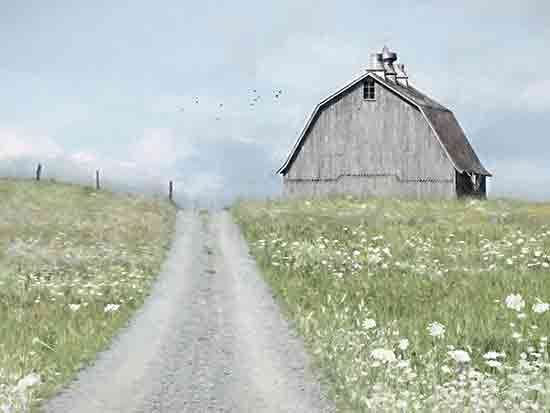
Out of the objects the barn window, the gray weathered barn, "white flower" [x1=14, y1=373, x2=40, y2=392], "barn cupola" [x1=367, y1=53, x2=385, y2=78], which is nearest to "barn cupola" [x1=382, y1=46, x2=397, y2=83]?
"barn cupola" [x1=367, y1=53, x2=385, y2=78]

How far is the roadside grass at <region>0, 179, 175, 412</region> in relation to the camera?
38.5ft

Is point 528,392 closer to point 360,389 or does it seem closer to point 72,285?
point 360,389

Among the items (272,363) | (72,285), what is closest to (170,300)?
(72,285)

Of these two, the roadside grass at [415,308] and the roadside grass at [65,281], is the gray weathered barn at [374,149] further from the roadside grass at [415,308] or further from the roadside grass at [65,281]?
the roadside grass at [415,308]

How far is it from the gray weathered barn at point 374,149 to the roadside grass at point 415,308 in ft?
41.1

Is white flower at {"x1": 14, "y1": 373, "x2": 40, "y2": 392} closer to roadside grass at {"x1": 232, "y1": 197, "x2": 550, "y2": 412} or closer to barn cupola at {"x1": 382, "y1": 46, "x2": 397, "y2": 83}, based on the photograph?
roadside grass at {"x1": 232, "y1": 197, "x2": 550, "y2": 412}

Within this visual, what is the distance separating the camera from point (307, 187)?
5109 cm

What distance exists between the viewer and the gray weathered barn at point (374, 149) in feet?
161

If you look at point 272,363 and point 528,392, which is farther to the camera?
point 272,363

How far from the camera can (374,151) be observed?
163 ft

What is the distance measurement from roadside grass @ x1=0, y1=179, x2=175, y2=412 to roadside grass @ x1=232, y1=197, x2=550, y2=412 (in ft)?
12.4

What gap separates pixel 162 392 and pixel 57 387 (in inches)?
A: 59.9

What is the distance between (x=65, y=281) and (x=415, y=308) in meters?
9.56

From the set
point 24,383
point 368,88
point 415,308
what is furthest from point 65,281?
point 368,88
